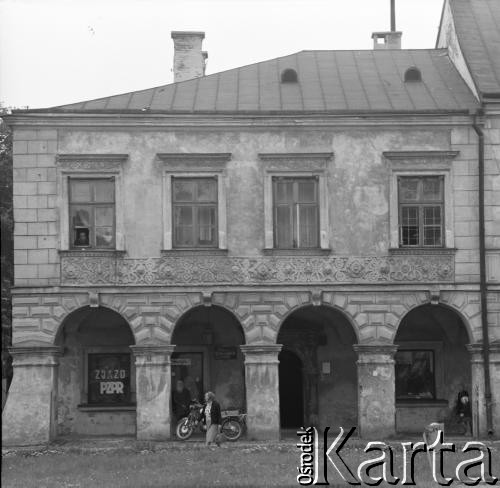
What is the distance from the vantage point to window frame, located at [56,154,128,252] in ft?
84.9

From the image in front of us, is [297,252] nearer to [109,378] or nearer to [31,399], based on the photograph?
[109,378]

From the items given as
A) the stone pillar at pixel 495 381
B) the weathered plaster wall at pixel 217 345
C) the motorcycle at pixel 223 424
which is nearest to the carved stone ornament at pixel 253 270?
the stone pillar at pixel 495 381

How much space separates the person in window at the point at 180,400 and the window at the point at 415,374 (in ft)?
17.5

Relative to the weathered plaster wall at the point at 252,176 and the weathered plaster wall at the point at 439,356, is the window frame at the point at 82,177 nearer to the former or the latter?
the weathered plaster wall at the point at 252,176

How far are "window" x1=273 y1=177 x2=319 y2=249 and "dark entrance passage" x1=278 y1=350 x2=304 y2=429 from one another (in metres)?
3.92

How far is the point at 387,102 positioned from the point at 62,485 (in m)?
13.3

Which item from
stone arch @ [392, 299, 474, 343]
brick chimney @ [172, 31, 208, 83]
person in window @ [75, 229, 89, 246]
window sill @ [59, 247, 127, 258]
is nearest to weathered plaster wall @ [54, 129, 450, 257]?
window sill @ [59, 247, 127, 258]

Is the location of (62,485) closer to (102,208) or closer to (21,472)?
(21,472)

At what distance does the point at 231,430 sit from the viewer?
2569 cm

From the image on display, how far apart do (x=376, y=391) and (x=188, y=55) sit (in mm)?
11843

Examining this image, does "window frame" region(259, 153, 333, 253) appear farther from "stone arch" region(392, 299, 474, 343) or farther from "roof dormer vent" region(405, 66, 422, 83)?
"roof dormer vent" region(405, 66, 422, 83)

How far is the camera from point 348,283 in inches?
1022

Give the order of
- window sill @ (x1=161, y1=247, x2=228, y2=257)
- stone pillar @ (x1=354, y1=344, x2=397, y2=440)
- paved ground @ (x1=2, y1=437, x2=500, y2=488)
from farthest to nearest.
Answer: window sill @ (x1=161, y1=247, x2=228, y2=257)
stone pillar @ (x1=354, y1=344, x2=397, y2=440)
paved ground @ (x1=2, y1=437, x2=500, y2=488)

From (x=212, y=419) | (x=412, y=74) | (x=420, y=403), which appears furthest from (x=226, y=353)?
(x=412, y=74)
